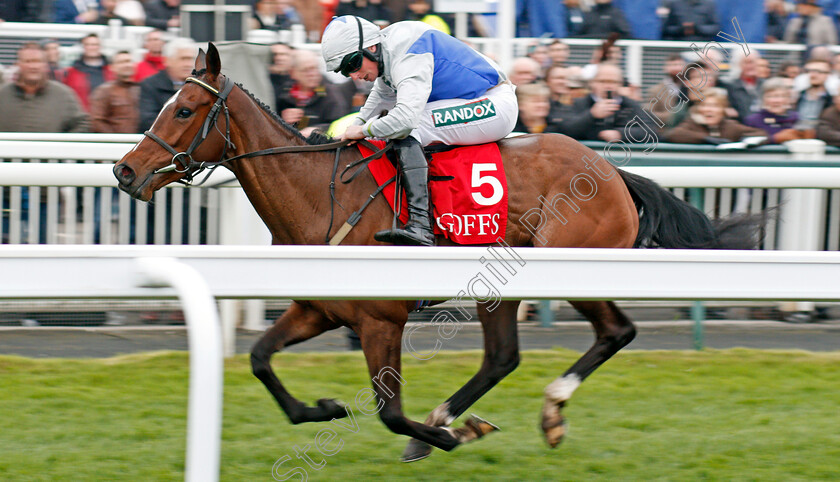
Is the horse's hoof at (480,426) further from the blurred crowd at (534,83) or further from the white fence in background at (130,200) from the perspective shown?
the blurred crowd at (534,83)

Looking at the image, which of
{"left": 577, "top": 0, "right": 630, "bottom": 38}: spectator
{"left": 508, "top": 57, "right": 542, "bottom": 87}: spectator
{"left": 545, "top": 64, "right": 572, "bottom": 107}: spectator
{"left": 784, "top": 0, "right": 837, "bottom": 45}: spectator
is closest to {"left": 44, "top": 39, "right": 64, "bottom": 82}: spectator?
{"left": 508, "top": 57, "right": 542, "bottom": 87}: spectator

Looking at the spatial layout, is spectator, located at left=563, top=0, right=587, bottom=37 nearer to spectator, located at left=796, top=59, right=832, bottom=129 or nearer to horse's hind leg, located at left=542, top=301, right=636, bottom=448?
spectator, located at left=796, top=59, right=832, bottom=129

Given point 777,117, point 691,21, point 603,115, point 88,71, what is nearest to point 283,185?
point 603,115

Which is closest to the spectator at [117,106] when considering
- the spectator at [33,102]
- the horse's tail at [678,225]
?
the spectator at [33,102]

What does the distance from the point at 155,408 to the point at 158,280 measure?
7.81 ft

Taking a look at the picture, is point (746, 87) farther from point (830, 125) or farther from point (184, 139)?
point (184, 139)

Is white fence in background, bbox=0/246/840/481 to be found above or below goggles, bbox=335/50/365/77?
below

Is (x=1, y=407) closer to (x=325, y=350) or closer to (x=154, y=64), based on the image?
(x=325, y=350)

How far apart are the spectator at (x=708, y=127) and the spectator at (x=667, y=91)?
0.14 meters

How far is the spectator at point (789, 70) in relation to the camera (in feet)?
24.3

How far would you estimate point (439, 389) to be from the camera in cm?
459

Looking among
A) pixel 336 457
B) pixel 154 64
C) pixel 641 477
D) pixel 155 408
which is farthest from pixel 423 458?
pixel 154 64

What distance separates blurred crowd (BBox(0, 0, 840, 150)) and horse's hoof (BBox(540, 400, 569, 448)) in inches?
86.5

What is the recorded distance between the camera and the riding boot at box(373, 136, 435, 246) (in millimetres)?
3627
